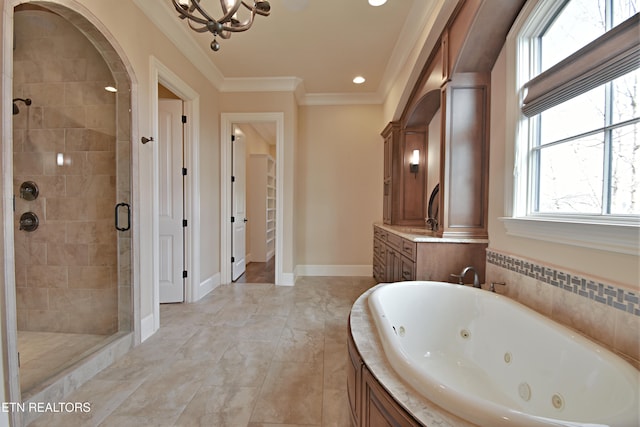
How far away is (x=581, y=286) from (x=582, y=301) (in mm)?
70

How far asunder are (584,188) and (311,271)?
340 centimetres

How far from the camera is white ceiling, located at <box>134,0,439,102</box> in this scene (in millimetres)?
2281

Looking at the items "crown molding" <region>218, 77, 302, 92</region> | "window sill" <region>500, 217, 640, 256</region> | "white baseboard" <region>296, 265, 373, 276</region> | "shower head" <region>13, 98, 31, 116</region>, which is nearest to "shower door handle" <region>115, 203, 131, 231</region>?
"shower head" <region>13, 98, 31, 116</region>

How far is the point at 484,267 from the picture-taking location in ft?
6.82

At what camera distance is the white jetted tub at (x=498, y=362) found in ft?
2.60

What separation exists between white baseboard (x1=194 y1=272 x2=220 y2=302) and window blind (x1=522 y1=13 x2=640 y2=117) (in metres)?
3.50

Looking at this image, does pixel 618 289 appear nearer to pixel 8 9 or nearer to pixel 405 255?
pixel 405 255

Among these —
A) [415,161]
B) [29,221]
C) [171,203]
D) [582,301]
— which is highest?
[415,161]

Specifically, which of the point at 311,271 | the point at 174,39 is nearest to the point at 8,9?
the point at 174,39

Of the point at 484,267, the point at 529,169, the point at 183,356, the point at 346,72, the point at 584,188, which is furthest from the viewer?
the point at 346,72

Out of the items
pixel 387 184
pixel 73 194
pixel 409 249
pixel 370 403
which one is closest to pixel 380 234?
pixel 387 184

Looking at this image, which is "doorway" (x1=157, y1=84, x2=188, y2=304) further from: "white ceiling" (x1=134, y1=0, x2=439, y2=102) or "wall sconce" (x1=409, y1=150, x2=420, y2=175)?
"wall sconce" (x1=409, y1=150, x2=420, y2=175)

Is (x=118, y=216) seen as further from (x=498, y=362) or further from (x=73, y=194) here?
(x=498, y=362)

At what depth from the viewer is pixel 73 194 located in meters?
2.06
